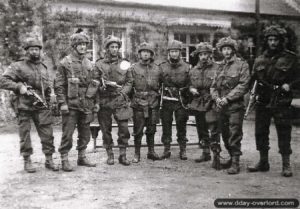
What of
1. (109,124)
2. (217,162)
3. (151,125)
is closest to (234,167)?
(217,162)

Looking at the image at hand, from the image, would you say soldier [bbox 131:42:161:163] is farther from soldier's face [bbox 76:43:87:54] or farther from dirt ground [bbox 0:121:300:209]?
soldier's face [bbox 76:43:87:54]

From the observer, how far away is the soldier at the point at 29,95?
6465mm

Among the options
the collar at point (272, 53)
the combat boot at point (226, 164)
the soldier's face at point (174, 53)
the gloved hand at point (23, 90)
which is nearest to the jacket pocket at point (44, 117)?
the gloved hand at point (23, 90)

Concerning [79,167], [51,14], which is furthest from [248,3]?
[79,167]

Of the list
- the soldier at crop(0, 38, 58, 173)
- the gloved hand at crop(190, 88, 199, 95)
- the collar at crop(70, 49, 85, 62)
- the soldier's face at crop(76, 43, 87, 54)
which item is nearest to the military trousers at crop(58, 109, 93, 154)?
the soldier at crop(0, 38, 58, 173)

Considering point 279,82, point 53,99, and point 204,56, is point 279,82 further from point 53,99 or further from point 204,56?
point 53,99

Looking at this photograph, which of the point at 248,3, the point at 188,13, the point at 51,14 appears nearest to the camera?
the point at 51,14

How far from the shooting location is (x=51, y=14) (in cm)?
1367

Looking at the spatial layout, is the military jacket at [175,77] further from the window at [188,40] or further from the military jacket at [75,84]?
the window at [188,40]

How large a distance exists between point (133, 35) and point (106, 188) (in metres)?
10.7

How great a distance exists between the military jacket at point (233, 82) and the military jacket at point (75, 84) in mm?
2088

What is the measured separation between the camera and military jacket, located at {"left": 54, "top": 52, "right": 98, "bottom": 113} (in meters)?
6.56

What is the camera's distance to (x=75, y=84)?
6.57 m

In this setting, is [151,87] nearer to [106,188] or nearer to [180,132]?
[180,132]
